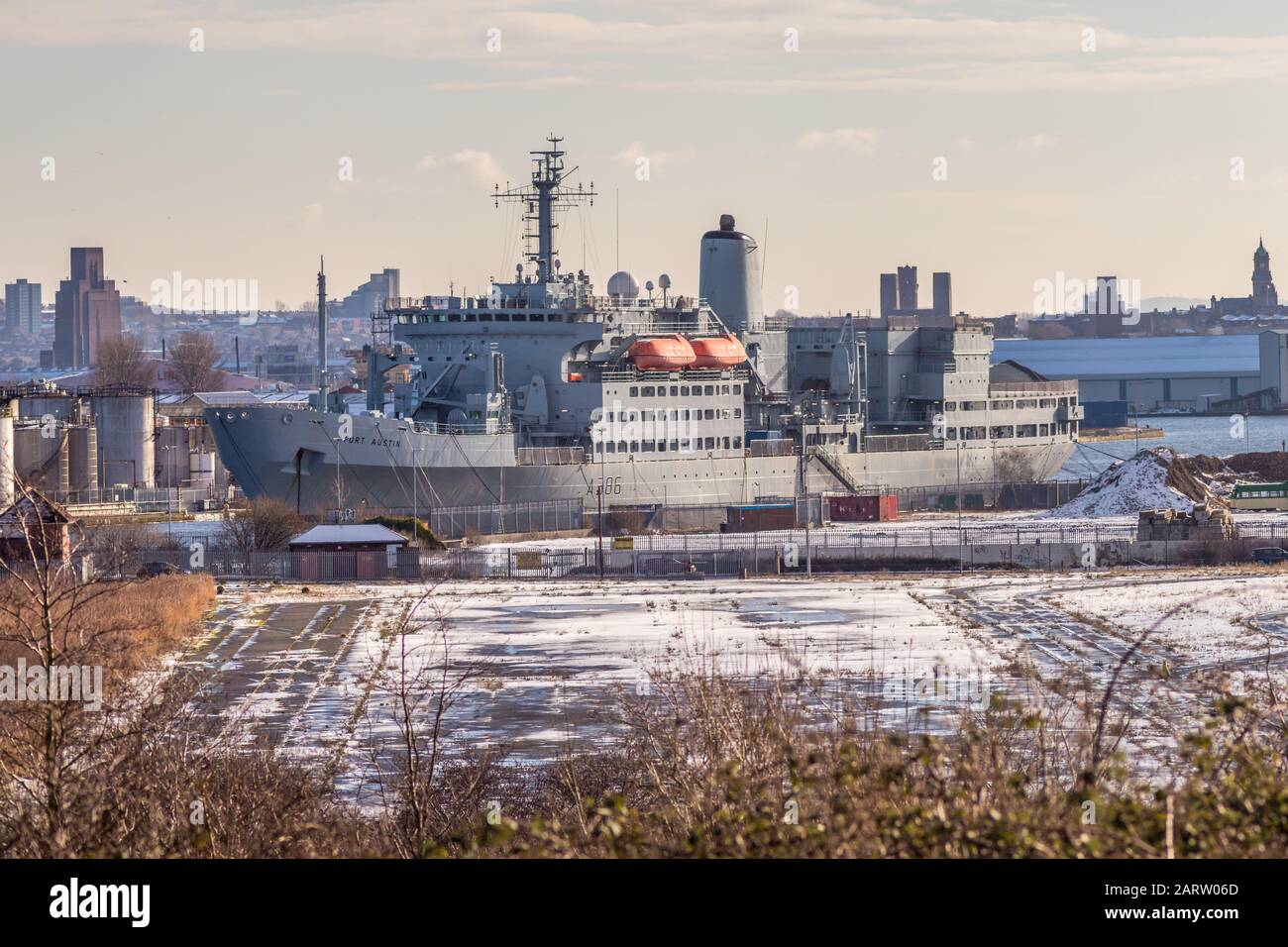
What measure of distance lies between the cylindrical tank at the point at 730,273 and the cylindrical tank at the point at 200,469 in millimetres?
25853

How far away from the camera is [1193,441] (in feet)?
474

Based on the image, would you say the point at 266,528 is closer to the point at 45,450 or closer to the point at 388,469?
the point at 388,469

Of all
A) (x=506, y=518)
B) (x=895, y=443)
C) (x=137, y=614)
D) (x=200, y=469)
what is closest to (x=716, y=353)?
(x=506, y=518)

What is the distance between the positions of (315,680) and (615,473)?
120 ft

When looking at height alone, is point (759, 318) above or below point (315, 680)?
above

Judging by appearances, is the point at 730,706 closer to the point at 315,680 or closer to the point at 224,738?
the point at 224,738

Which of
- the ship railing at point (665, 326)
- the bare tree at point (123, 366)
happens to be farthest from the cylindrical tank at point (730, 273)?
the bare tree at point (123, 366)

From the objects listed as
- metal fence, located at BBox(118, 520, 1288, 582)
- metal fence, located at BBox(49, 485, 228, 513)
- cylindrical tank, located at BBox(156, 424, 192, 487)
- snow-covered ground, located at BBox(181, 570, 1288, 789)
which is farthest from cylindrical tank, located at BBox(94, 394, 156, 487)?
snow-covered ground, located at BBox(181, 570, 1288, 789)

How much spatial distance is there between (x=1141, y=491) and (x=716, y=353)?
1685 centimetres

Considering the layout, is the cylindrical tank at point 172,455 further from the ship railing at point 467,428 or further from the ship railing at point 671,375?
the ship railing at point 671,375

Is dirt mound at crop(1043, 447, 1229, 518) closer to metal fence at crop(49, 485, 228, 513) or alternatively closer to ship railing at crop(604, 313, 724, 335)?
ship railing at crop(604, 313, 724, 335)

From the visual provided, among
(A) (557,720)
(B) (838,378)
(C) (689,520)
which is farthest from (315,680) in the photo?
(B) (838,378)

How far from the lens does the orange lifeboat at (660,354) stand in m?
67.4

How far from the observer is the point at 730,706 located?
54.6 ft
